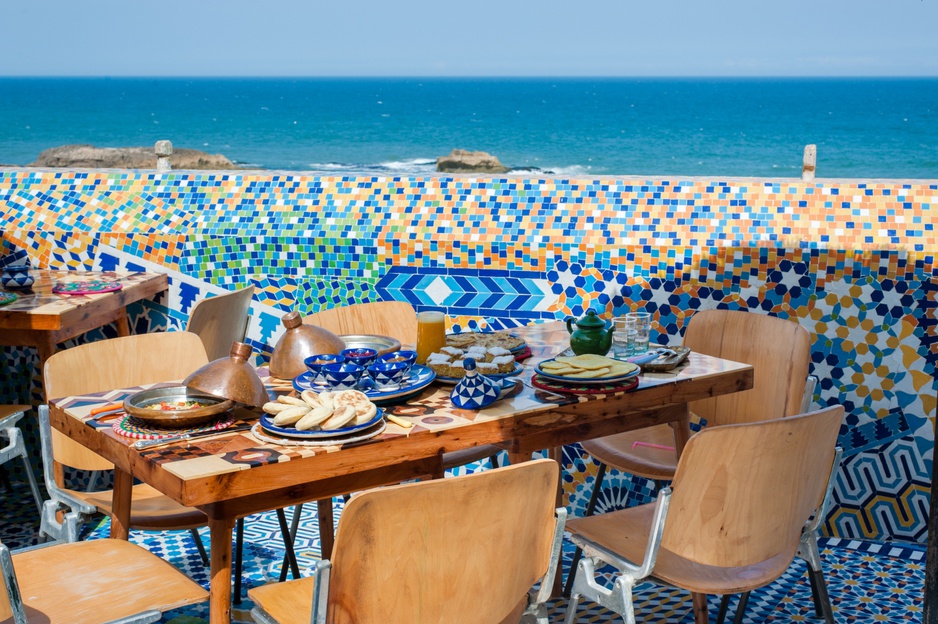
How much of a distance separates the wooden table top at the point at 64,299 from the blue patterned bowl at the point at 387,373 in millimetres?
1467

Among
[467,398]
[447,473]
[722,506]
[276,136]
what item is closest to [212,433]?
[467,398]

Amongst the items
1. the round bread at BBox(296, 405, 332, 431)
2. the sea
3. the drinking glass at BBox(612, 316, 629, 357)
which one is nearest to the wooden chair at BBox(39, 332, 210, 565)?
the round bread at BBox(296, 405, 332, 431)

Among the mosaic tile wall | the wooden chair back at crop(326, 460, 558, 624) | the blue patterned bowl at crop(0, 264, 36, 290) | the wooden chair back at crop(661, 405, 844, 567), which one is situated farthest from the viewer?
the blue patterned bowl at crop(0, 264, 36, 290)

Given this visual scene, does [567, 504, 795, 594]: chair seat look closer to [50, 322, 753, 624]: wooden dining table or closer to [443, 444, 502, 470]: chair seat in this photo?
[50, 322, 753, 624]: wooden dining table

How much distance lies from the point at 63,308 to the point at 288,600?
1783 millimetres

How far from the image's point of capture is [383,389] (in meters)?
2.48

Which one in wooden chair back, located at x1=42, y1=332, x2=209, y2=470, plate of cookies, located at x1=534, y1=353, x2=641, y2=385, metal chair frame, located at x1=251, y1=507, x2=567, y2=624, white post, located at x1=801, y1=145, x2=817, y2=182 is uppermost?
white post, located at x1=801, y1=145, x2=817, y2=182

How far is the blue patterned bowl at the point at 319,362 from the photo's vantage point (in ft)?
8.31

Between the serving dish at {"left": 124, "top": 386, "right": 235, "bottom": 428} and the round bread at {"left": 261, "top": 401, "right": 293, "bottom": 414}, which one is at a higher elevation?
the round bread at {"left": 261, "top": 401, "right": 293, "bottom": 414}

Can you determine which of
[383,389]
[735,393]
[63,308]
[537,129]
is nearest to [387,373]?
[383,389]

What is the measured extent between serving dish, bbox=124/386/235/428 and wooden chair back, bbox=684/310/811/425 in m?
1.65

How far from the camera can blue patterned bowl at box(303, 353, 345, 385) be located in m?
2.53
